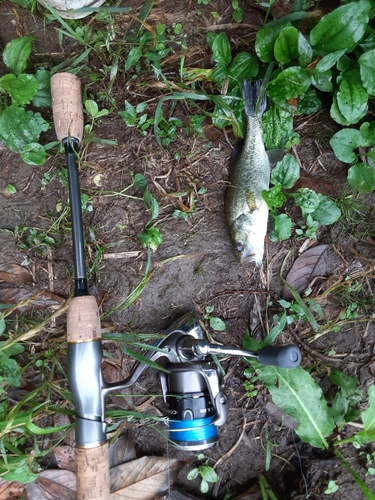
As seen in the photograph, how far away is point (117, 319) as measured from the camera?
8.01 feet

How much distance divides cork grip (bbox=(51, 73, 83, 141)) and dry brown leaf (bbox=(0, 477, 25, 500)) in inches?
67.5

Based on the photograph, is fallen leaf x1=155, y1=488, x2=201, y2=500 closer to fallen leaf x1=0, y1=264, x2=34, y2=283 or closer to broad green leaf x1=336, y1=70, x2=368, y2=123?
fallen leaf x1=0, y1=264, x2=34, y2=283

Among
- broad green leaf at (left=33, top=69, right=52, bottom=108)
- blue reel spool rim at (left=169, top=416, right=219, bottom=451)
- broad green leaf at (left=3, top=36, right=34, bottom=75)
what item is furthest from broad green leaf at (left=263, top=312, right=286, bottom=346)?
broad green leaf at (left=3, top=36, right=34, bottom=75)

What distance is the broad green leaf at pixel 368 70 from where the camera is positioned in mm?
2182

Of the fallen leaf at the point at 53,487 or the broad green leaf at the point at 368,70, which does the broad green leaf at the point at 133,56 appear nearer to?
the broad green leaf at the point at 368,70

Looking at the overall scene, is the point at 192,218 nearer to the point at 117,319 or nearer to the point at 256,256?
the point at 256,256

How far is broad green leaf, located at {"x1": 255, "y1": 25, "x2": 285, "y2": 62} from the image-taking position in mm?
2279

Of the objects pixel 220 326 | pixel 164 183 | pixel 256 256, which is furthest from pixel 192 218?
pixel 220 326

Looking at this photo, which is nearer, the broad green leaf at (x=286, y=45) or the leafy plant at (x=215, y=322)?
the broad green leaf at (x=286, y=45)

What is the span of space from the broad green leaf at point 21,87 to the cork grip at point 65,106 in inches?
5.0

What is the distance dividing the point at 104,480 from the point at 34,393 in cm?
55

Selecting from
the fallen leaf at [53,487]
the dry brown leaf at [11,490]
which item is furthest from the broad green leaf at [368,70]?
the dry brown leaf at [11,490]

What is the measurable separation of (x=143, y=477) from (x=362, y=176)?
1866 mm

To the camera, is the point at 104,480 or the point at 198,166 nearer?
the point at 104,480
